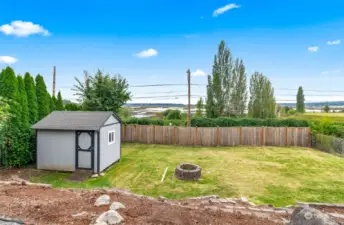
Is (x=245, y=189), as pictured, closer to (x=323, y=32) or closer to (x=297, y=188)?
(x=297, y=188)

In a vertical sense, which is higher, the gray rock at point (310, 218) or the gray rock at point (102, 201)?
the gray rock at point (310, 218)

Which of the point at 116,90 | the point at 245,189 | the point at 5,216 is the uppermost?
the point at 116,90

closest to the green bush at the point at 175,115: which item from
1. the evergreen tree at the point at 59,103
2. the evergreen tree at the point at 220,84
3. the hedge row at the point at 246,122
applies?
the evergreen tree at the point at 220,84

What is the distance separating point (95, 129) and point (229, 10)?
1152 cm

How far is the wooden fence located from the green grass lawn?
245 centimetres

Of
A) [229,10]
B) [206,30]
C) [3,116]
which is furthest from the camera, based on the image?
[206,30]

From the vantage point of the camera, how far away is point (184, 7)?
45.8 feet

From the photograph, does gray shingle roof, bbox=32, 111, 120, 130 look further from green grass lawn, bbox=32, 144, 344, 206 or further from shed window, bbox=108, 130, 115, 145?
green grass lawn, bbox=32, 144, 344, 206

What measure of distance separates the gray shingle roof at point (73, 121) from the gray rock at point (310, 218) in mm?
7027

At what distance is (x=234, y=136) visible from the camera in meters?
14.8

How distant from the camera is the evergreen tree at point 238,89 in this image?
62.7ft

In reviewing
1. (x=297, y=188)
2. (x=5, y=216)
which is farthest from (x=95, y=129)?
(x=297, y=188)

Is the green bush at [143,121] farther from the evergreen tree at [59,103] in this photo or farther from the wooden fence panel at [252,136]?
the wooden fence panel at [252,136]

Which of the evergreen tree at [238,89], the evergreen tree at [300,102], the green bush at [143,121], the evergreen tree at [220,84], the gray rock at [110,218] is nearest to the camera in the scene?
the gray rock at [110,218]
